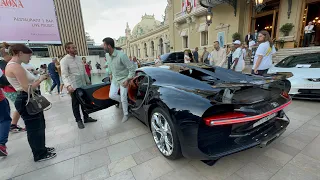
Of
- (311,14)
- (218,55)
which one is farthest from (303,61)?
(311,14)

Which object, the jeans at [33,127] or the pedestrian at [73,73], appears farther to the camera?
the pedestrian at [73,73]

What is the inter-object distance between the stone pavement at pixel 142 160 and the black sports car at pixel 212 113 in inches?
10.9

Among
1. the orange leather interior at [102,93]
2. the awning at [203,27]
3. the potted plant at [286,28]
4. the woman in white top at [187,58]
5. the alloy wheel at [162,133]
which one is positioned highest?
the awning at [203,27]

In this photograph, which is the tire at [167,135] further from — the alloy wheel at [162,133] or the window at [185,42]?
the window at [185,42]

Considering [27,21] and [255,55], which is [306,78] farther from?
[27,21]

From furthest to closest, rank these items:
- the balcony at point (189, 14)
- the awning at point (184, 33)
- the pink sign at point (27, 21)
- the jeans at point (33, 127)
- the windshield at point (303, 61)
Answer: the awning at point (184, 33) → the balcony at point (189, 14) → the pink sign at point (27, 21) → the windshield at point (303, 61) → the jeans at point (33, 127)

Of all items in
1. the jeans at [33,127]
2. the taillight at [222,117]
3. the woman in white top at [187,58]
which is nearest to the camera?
the taillight at [222,117]

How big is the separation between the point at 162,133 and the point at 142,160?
0.45 meters

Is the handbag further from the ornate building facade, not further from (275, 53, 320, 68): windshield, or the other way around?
the ornate building facade

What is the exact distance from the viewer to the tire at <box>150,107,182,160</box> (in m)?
1.71

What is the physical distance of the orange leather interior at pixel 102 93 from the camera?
3286mm

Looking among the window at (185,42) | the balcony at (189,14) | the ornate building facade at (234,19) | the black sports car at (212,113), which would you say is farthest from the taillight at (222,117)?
the window at (185,42)

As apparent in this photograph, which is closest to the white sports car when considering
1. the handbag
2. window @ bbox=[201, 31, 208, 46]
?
the handbag

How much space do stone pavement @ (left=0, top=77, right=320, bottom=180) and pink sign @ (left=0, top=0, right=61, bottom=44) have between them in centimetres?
612
